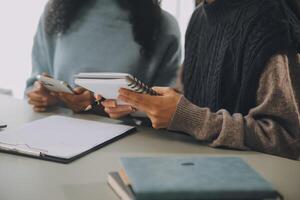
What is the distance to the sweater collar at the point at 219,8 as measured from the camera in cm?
127

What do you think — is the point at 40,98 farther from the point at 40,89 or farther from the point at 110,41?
the point at 110,41

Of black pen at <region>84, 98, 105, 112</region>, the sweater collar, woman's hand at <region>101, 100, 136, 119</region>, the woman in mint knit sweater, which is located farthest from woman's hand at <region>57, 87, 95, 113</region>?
the sweater collar

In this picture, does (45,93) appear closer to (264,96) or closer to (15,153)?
(15,153)

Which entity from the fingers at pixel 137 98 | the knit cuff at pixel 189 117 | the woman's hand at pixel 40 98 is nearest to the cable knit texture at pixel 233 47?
the knit cuff at pixel 189 117

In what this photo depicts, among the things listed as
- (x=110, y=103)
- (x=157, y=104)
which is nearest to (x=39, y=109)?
(x=110, y=103)

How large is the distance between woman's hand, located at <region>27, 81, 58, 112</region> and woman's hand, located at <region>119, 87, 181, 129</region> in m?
0.40

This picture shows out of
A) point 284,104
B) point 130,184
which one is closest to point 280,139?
point 284,104

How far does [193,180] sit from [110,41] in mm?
1092

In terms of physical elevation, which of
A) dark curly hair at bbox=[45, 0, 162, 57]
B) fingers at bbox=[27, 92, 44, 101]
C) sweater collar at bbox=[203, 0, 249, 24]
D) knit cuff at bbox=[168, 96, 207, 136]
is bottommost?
fingers at bbox=[27, 92, 44, 101]

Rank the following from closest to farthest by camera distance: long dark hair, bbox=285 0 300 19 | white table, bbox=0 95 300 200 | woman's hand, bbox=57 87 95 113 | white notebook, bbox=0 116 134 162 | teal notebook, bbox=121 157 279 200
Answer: teal notebook, bbox=121 157 279 200 → white table, bbox=0 95 300 200 → white notebook, bbox=0 116 134 162 → long dark hair, bbox=285 0 300 19 → woman's hand, bbox=57 87 95 113

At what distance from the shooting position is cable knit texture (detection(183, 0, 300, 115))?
1.07 meters

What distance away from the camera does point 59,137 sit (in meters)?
1.08

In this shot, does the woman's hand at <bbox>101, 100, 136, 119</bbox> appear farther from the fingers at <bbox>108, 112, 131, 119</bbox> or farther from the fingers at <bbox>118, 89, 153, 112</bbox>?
the fingers at <bbox>118, 89, 153, 112</bbox>

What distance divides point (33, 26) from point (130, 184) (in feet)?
6.31
